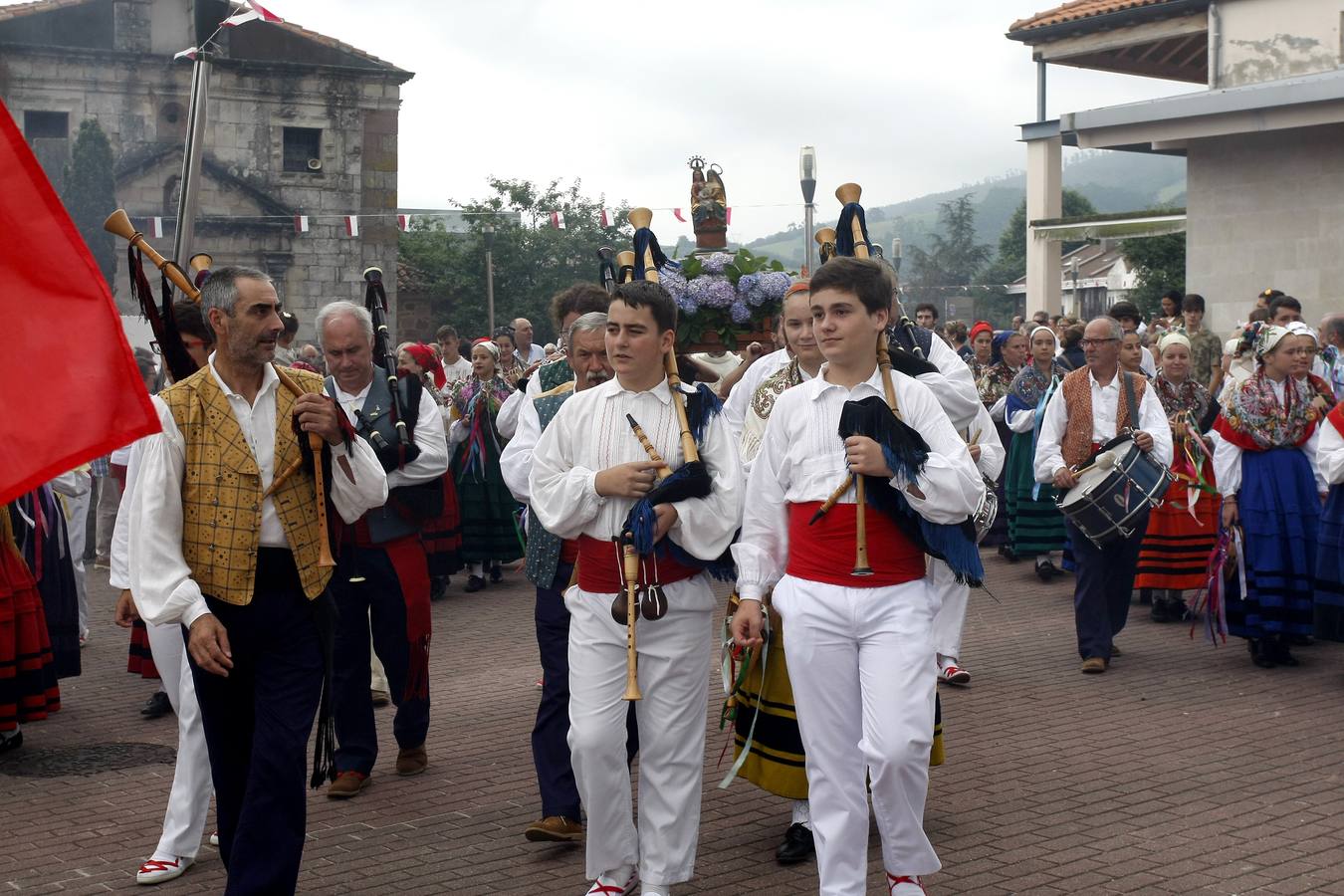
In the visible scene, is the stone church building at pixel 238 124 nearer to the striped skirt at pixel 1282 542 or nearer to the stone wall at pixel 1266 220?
the stone wall at pixel 1266 220

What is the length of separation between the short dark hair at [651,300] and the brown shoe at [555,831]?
1945 millimetres

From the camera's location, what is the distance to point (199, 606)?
14.8 ft

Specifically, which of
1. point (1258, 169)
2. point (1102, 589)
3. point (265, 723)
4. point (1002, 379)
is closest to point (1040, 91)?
point (1258, 169)

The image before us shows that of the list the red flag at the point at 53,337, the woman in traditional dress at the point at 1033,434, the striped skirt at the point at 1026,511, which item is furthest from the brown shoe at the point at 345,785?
the woman in traditional dress at the point at 1033,434

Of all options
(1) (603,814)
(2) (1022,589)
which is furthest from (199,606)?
(2) (1022,589)

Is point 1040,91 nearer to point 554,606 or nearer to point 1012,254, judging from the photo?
point 554,606

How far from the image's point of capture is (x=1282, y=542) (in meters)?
9.00

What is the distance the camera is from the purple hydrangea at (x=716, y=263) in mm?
6609

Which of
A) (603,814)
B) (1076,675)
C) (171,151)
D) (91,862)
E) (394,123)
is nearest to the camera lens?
(603,814)

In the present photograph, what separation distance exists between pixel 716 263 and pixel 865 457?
2.29 meters

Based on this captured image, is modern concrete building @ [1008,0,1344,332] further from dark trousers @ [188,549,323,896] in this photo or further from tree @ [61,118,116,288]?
tree @ [61,118,116,288]

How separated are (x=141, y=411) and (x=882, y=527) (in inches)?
87.1

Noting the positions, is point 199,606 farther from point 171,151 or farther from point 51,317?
point 171,151

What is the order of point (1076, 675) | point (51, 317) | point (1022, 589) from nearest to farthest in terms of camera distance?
point (51, 317)
point (1076, 675)
point (1022, 589)
